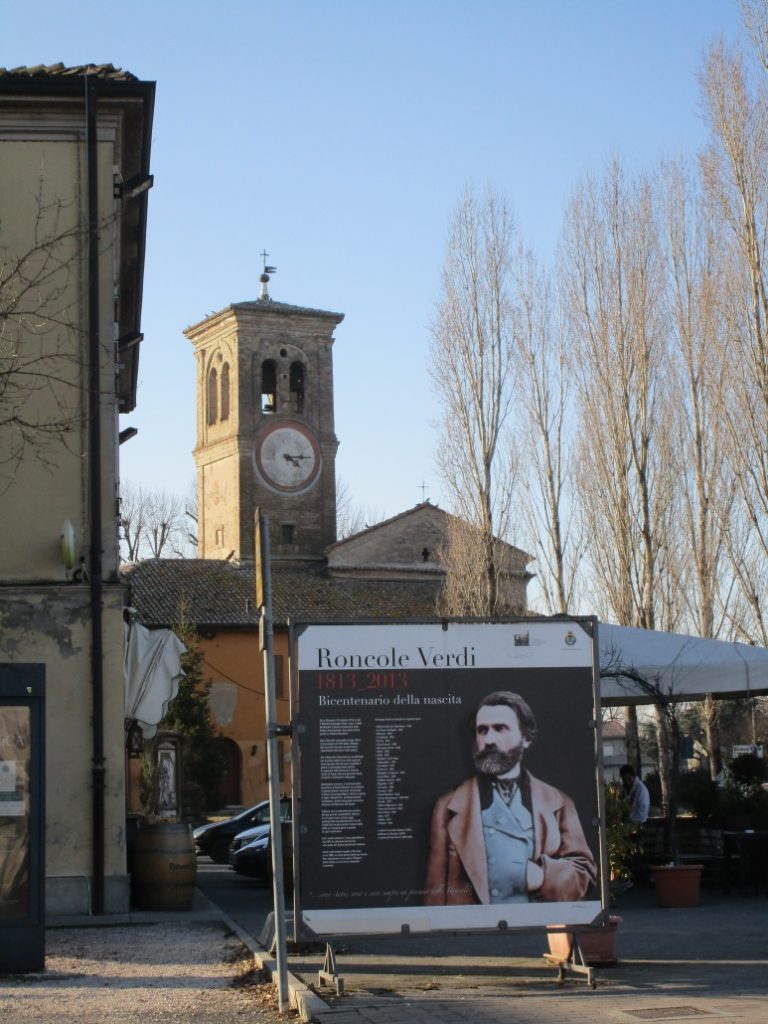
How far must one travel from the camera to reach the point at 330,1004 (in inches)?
340

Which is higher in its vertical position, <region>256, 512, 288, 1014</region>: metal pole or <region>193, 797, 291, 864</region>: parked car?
<region>256, 512, 288, 1014</region>: metal pole

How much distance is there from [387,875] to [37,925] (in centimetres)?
257

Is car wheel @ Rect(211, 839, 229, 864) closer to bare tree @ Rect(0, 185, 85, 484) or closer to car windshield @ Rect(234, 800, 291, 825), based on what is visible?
car windshield @ Rect(234, 800, 291, 825)

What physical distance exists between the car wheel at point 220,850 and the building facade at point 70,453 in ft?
35.2

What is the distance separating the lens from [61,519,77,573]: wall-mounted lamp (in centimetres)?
1459

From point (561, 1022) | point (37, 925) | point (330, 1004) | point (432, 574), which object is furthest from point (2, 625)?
point (432, 574)

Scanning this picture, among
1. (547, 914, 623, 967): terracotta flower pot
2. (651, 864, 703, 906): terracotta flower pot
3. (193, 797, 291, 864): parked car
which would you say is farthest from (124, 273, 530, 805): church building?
(547, 914, 623, 967): terracotta flower pot

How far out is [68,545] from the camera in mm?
14586

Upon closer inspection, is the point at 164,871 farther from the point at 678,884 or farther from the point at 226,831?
the point at 226,831

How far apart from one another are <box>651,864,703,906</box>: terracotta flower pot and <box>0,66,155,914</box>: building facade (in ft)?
17.4

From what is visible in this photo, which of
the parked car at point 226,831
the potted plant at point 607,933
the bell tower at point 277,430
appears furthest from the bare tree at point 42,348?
the bell tower at point 277,430

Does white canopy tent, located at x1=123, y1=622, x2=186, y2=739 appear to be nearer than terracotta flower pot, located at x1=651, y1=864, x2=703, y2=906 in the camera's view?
No

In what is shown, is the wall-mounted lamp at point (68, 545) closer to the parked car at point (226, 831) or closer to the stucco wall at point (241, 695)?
the parked car at point (226, 831)

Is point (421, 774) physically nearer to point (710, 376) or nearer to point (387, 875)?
point (387, 875)
